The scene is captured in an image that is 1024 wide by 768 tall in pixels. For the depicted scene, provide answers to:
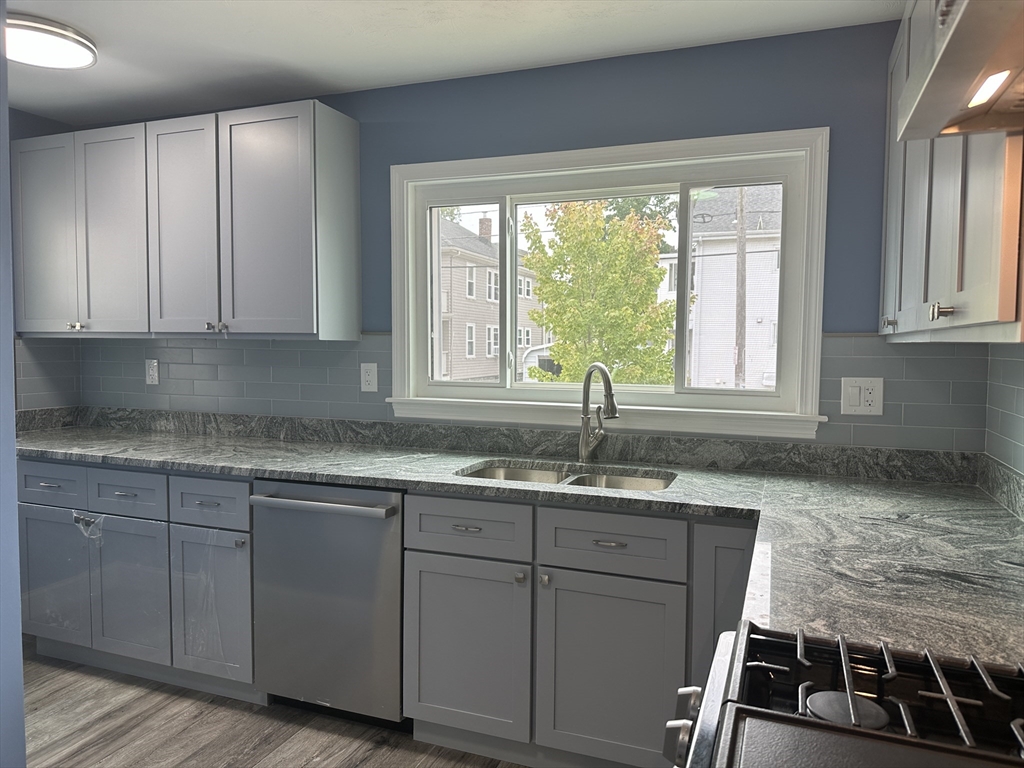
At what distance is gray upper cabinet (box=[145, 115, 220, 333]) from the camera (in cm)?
305

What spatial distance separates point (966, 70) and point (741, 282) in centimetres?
187

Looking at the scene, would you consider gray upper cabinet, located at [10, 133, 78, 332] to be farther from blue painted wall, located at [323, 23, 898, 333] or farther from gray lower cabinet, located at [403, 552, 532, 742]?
gray lower cabinet, located at [403, 552, 532, 742]

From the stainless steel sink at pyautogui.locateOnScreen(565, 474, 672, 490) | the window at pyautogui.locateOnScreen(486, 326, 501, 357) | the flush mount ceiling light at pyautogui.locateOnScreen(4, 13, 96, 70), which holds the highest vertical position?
the flush mount ceiling light at pyautogui.locateOnScreen(4, 13, 96, 70)

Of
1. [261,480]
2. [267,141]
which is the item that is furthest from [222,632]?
[267,141]

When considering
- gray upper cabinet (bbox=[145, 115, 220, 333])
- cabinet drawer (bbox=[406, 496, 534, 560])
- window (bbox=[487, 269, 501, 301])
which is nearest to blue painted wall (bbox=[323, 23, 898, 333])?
window (bbox=[487, 269, 501, 301])

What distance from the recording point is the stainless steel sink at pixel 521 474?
9.02 ft

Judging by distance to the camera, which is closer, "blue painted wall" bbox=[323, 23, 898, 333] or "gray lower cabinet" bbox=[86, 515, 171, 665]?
"blue painted wall" bbox=[323, 23, 898, 333]

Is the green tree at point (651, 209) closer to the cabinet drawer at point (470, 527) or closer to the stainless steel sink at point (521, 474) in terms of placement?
the stainless steel sink at point (521, 474)

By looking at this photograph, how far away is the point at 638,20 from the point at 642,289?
95 cm

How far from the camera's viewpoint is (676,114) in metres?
2.67

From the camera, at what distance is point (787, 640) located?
3.47ft

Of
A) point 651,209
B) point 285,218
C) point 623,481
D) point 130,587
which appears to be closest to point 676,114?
point 651,209

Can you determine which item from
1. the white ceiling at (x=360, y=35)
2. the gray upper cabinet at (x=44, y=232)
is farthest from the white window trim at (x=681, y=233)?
the gray upper cabinet at (x=44, y=232)

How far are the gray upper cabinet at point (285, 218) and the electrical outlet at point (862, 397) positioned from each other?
200cm
